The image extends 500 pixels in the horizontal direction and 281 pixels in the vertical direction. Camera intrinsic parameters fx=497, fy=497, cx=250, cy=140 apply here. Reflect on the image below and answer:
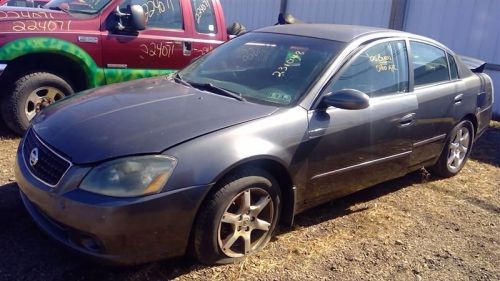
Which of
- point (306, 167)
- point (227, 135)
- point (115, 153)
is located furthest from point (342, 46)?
point (115, 153)

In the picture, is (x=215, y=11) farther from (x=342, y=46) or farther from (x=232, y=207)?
(x=232, y=207)

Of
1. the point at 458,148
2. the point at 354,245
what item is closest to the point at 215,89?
the point at 354,245

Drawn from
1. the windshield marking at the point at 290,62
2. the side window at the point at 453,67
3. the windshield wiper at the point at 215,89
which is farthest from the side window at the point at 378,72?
the side window at the point at 453,67

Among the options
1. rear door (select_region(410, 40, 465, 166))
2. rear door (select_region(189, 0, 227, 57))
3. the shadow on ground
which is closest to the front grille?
rear door (select_region(410, 40, 465, 166))

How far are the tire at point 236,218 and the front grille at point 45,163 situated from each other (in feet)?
2.71

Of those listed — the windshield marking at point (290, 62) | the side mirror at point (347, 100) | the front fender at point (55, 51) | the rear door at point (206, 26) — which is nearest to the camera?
the side mirror at point (347, 100)

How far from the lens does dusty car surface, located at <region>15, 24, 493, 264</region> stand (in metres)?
2.71

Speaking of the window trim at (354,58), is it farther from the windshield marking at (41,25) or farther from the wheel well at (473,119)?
the windshield marking at (41,25)

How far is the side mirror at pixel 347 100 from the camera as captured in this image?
3.40 metres

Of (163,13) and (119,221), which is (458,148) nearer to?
(163,13)

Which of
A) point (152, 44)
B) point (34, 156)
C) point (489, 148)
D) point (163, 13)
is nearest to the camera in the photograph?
point (34, 156)

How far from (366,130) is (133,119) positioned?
5.71ft

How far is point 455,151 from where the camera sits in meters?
5.21

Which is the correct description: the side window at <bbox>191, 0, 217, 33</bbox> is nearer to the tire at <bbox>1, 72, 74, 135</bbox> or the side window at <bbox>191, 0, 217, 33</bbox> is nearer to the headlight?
the tire at <bbox>1, 72, 74, 135</bbox>
